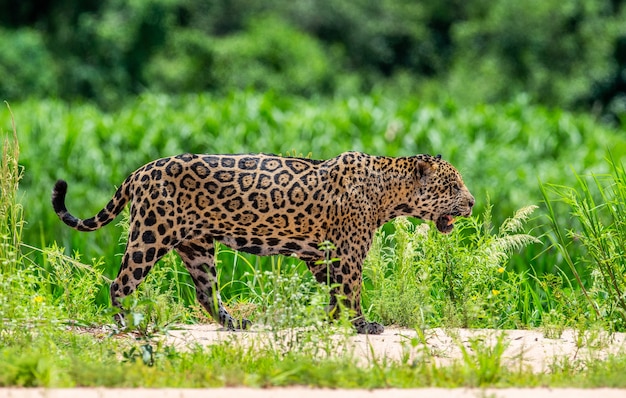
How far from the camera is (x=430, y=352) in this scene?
7223mm

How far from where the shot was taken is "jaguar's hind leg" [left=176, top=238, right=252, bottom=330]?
7.92m

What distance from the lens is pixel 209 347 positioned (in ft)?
22.8

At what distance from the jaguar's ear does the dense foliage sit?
21629 mm

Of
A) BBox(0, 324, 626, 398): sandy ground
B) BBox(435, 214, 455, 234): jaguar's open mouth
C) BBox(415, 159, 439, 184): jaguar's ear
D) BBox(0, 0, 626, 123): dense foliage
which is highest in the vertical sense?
BBox(0, 0, 626, 123): dense foliage

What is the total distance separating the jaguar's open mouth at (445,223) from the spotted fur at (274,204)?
60 mm

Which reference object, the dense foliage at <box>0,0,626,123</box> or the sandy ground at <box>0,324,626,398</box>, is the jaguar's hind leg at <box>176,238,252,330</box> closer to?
the sandy ground at <box>0,324,626,398</box>

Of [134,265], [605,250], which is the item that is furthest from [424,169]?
[134,265]

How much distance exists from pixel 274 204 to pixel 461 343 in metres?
1.43

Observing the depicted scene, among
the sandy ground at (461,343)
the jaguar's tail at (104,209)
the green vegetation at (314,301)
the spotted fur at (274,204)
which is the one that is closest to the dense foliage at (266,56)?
the green vegetation at (314,301)

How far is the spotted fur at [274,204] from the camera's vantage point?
757 cm

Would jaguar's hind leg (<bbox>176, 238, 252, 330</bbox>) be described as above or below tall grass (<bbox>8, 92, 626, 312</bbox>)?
below

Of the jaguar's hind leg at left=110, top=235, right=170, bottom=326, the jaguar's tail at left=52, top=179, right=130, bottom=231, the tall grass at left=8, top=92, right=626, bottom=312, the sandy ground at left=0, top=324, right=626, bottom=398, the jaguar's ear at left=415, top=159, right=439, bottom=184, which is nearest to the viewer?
the sandy ground at left=0, top=324, right=626, bottom=398

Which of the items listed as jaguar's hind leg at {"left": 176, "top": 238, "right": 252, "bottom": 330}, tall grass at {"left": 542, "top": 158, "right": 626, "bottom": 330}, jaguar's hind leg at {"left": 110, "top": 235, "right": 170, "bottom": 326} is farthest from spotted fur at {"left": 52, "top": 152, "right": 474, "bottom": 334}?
tall grass at {"left": 542, "top": 158, "right": 626, "bottom": 330}

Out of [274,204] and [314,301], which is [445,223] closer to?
[274,204]
